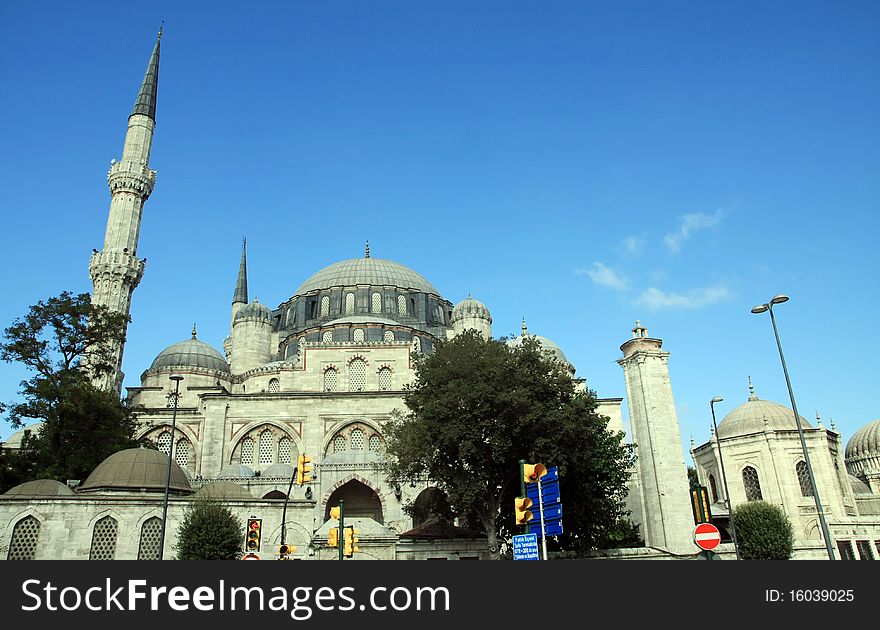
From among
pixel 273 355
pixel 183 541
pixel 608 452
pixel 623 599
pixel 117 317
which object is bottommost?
pixel 623 599

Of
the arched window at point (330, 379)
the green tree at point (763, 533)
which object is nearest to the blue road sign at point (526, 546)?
the green tree at point (763, 533)

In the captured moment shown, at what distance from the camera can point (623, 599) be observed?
8383mm

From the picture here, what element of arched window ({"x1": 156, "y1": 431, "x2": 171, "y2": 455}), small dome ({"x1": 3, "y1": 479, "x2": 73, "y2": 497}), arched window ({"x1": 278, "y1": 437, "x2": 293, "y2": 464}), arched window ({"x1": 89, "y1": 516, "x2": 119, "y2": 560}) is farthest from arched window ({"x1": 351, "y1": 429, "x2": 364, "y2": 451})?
small dome ({"x1": 3, "y1": 479, "x2": 73, "y2": 497})

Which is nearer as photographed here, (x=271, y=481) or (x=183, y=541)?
(x=183, y=541)

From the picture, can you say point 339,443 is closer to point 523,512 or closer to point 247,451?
point 247,451

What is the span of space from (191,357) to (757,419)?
1683 inches

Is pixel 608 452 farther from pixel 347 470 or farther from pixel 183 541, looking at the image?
pixel 183 541

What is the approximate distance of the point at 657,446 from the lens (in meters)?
32.2

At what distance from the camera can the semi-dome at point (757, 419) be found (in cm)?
4428

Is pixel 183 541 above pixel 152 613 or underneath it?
above

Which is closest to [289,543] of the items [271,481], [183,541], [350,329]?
[183,541]

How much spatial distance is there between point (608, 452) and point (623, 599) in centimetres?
2263

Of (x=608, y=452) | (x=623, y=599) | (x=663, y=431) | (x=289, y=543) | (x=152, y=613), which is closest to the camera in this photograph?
(x=152, y=613)

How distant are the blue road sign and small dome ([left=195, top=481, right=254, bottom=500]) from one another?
17610 mm
